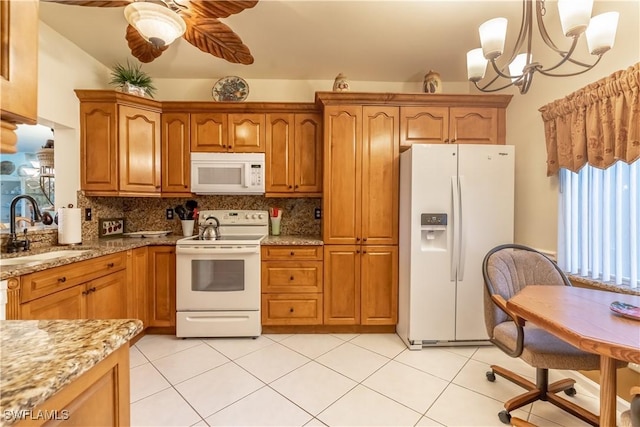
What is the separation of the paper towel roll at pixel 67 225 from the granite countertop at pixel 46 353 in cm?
196

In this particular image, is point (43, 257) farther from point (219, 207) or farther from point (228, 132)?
point (228, 132)

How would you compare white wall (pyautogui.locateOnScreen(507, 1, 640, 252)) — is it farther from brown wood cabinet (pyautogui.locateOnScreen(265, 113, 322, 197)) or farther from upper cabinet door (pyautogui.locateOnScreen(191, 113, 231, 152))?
upper cabinet door (pyautogui.locateOnScreen(191, 113, 231, 152))

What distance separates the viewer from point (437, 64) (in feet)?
9.16

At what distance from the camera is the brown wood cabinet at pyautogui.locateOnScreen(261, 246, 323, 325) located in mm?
2609

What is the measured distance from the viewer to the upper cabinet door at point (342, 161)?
259 cm

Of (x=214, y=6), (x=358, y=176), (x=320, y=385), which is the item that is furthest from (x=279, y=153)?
(x=320, y=385)

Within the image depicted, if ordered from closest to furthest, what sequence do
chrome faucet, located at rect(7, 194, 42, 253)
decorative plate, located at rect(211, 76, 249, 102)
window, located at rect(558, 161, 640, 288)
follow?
1. window, located at rect(558, 161, 640, 288)
2. chrome faucet, located at rect(7, 194, 42, 253)
3. decorative plate, located at rect(211, 76, 249, 102)

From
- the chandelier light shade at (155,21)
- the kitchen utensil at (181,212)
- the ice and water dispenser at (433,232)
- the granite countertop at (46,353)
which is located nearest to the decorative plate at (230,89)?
the kitchen utensil at (181,212)

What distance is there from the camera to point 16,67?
54 cm

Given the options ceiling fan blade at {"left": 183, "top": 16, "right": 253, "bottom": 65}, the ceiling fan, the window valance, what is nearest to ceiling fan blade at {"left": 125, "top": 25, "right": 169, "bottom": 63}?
the ceiling fan

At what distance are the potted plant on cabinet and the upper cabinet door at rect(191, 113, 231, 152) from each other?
0.52 metres

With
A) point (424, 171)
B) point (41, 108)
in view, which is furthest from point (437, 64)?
point (41, 108)

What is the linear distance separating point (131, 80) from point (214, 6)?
5.65 ft

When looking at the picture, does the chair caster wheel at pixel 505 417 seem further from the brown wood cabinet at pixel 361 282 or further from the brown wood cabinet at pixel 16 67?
the brown wood cabinet at pixel 16 67
